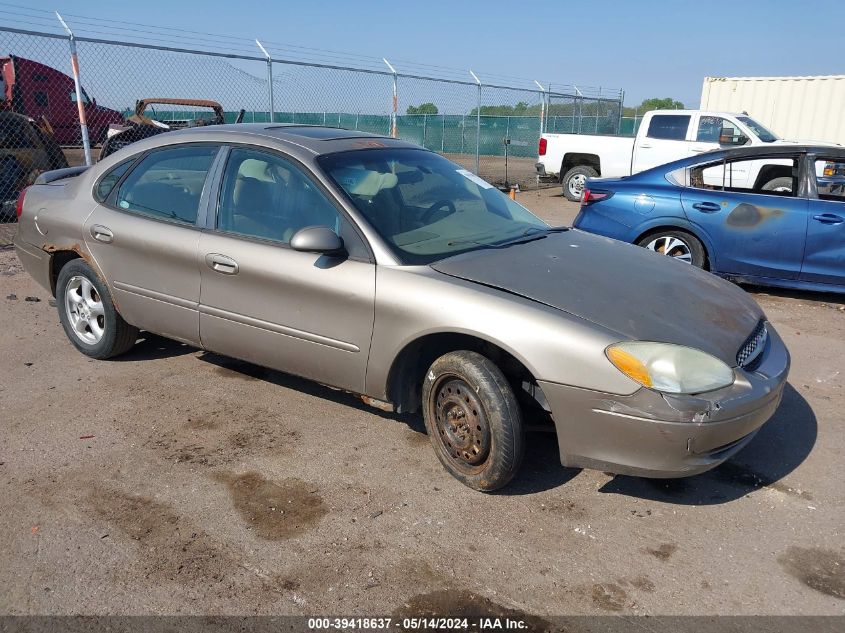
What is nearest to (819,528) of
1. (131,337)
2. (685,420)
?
Answer: (685,420)

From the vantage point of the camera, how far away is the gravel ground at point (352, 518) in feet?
Answer: 8.71

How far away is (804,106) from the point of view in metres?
19.0

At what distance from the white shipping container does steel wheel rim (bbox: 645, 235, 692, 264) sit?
13.0 metres

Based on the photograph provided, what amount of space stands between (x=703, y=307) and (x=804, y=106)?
18888 mm

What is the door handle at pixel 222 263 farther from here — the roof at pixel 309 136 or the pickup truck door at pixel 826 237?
the pickup truck door at pixel 826 237

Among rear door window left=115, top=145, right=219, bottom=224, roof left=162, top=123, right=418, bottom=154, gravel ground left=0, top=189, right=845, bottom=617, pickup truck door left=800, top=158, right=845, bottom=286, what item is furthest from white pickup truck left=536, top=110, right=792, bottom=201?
rear door window left=115, top=145, right=219, bottom=224

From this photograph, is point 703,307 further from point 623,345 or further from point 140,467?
point 140,467

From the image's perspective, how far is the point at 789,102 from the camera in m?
19.3

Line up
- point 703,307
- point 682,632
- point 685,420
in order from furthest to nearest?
point 703,307
point 685,420
point 682,632

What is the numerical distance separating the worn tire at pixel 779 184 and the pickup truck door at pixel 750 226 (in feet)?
0.56

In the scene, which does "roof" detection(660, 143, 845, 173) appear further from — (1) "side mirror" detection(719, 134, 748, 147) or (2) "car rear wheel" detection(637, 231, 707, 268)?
(1) "side mirror" detection(719, 134, 748, 147)

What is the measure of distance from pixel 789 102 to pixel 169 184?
19.7 meters

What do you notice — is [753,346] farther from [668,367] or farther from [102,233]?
[102,233]

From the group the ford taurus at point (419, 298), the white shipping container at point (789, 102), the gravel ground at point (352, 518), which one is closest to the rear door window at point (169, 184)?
the ford taurus at point (419, 298)
